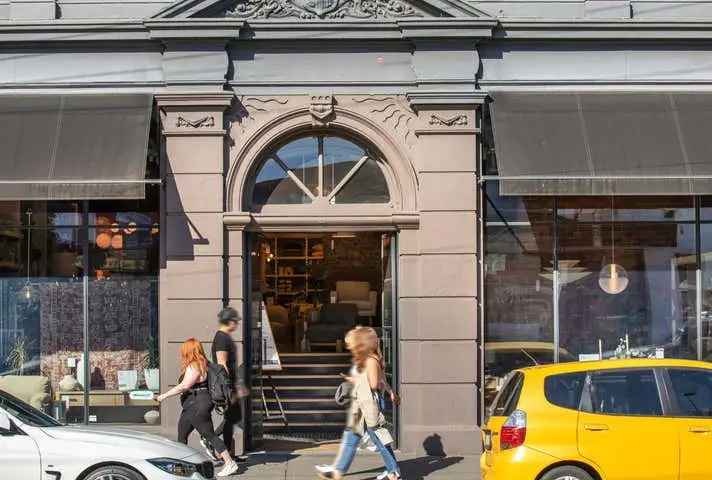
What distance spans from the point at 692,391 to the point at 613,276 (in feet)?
16.0

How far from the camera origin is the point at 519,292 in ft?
48.5

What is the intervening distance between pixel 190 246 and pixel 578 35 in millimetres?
6117

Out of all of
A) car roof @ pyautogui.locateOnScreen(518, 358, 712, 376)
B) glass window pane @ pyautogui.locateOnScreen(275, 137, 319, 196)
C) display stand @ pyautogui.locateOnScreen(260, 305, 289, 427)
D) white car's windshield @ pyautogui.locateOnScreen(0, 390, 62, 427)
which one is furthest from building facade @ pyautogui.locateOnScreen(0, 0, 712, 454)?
car roof @ pyautogui.locateOnScreen(518, 358, 712, 376)

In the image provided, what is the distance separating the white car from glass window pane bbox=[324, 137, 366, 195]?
18.2ft

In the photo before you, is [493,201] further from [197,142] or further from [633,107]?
[197,142]

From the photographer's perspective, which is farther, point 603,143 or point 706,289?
point 706,289

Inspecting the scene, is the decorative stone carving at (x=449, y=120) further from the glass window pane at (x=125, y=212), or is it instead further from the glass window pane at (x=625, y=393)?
the glass window pane at (x=625, y=393)

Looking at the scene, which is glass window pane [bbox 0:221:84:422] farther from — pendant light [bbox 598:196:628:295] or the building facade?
pendant light [bbox 598:196:628:295]

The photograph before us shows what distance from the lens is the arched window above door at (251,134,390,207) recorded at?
48.2ft

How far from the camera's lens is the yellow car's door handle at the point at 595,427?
990cm

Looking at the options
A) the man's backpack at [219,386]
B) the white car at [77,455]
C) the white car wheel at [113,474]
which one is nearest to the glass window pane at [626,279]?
the man's backpack at [219,386]

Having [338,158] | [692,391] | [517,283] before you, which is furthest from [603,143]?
[692,391]

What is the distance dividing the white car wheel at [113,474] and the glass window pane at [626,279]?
278 inches

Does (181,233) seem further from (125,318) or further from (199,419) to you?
(199,419)
